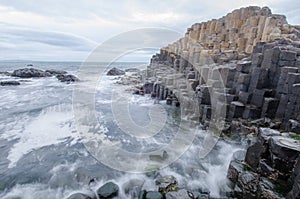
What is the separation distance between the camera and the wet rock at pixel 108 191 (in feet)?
13.8

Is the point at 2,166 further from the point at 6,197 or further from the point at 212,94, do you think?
the point at 212,94

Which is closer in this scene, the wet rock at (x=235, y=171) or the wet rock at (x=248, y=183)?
the wet rock at (x=248, y=183)

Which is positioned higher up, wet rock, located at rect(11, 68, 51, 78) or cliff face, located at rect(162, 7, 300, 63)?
cliff face, located at rect(162, 7, 300, 63)

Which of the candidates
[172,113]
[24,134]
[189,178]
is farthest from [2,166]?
[172,113]

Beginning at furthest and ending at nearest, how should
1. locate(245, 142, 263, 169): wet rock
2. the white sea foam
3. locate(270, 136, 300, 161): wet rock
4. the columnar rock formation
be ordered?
1. the white sea foam
2. the columnar rock formation
3. locate(245, 142, 263, 169): wet rock
4. locate(270, 136, 300, 161): wet rock

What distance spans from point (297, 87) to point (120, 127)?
738 cm

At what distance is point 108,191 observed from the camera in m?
4.26

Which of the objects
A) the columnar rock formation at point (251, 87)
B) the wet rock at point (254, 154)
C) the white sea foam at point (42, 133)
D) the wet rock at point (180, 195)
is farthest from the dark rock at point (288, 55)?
the white sea foam at point (42, 133)

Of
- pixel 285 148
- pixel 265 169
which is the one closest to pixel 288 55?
pixel 285 148

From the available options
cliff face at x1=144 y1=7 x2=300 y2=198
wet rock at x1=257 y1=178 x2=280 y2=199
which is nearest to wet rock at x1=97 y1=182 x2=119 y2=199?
cliff face at x1=144 y1=7 x2=300 y2=198

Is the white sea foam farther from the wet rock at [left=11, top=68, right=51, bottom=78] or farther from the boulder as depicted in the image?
the wet rock at [left=11, top=68, right=51, bottom=78]

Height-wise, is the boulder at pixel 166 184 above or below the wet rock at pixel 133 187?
above

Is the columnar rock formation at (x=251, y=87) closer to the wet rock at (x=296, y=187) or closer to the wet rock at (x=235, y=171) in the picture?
the wet rock at (x=235, y=171)

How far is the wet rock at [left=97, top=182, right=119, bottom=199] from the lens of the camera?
4.19 meters
